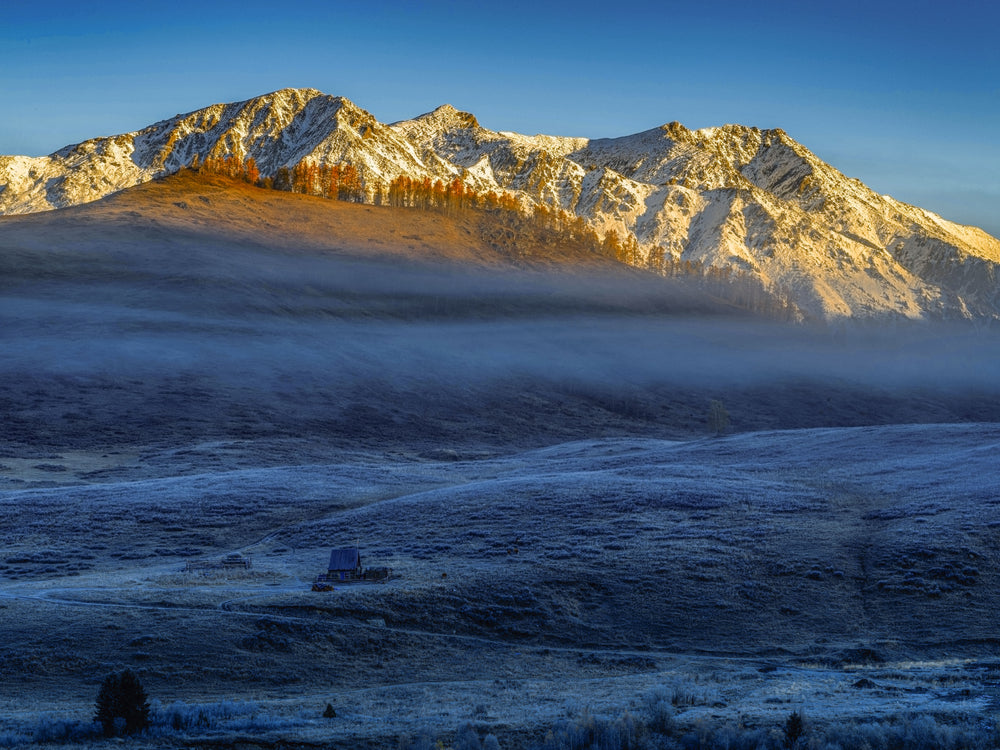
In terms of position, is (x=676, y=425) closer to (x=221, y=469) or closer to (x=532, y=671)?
(x=221, y=469)

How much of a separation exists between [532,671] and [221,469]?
69.2m

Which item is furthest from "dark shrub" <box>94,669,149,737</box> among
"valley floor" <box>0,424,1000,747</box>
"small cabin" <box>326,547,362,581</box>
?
"small cabin" <box>326,547,362,581</box>

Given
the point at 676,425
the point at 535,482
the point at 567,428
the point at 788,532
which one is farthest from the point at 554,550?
the point at 676,425

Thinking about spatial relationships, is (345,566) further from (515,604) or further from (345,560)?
(515,604)

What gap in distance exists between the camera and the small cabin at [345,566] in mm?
40844

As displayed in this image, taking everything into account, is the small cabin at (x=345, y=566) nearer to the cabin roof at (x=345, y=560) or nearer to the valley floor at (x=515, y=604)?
the cabin roof at (x=345, y=560)

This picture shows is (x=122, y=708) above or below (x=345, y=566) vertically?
above

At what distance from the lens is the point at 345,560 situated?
41.3 meters

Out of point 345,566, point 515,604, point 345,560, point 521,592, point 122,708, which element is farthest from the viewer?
point 345,560

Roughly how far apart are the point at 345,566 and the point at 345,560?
353 mm

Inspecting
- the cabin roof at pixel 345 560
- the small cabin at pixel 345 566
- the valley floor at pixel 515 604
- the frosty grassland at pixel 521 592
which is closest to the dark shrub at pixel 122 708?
the frosty grassland at pixel 521 592

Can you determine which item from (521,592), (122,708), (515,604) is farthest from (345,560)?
(122,708)

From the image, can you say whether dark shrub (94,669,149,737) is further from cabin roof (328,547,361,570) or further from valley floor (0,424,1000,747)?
cabin roof (328,547,361,570)

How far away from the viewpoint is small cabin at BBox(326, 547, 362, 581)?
40844 mm
